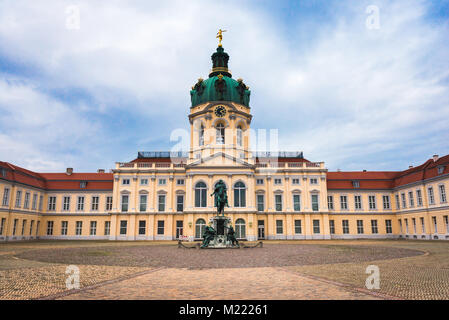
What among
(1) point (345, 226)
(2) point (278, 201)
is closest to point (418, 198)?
(1) point (345, 226)

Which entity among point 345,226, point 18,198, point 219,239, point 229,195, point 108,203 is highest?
Answer: point 229,195

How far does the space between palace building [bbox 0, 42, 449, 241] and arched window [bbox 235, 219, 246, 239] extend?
140 millimetres

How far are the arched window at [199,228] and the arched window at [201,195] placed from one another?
223 centimetres

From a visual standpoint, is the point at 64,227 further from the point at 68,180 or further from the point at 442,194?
the point at 442,194

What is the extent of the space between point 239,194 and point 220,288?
38258 mm

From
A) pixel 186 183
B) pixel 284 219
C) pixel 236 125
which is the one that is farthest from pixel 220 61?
pixel 284 219

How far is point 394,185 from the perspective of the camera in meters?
53.5

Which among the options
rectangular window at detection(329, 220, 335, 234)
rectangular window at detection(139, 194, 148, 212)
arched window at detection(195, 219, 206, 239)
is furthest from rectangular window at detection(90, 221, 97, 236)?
rectangular window at detection(329, 220, 335, 234)

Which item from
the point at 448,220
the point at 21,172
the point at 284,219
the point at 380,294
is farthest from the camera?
the point at 284,219

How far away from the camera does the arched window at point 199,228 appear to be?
150 ft

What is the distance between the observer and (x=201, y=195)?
154 feet

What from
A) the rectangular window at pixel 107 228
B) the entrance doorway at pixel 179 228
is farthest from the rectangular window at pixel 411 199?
the rectangular window at pixel 107 228
